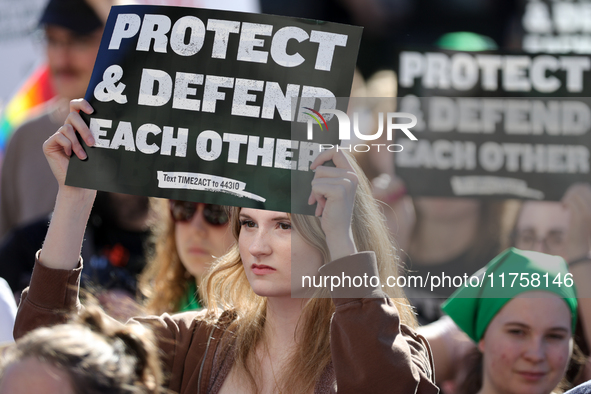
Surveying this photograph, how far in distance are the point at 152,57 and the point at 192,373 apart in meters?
1.00

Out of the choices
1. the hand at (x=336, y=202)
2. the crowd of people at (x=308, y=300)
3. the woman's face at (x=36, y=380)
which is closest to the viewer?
the woman's face at (x=36, y=380)

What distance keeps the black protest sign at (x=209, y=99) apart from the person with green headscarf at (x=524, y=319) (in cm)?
96

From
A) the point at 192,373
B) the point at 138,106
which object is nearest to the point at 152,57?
the point at 138,106

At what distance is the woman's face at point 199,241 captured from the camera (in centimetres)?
327

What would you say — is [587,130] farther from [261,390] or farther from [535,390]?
[261,390]

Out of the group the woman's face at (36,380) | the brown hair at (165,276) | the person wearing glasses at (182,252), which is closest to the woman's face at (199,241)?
the person wearing glasses at (182,252)

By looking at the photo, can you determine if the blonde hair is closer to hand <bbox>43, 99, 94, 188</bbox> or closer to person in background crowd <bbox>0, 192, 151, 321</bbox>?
hand <bbox>43, 99, 94, 188</bbox>

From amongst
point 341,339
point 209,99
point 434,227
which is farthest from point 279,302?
point 434,227

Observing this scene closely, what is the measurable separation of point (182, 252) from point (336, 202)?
170 cm

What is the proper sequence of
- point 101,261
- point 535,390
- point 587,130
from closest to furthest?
point 535,390 < point 587,130 < point 101,261

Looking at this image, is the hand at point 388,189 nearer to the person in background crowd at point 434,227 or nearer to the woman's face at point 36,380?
the person in background crowd at point 434,227

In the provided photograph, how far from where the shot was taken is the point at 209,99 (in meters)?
2.01

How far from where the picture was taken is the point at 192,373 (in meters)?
2.04

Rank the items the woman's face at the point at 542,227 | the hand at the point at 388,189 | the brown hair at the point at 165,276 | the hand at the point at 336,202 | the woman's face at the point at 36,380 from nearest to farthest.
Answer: the woman's face at the point at 36,380, the hand at the point at 336,202, the woman's face at the point at 542,227, the brown hair at the point at 165,276, the hand at the point at 388,189
